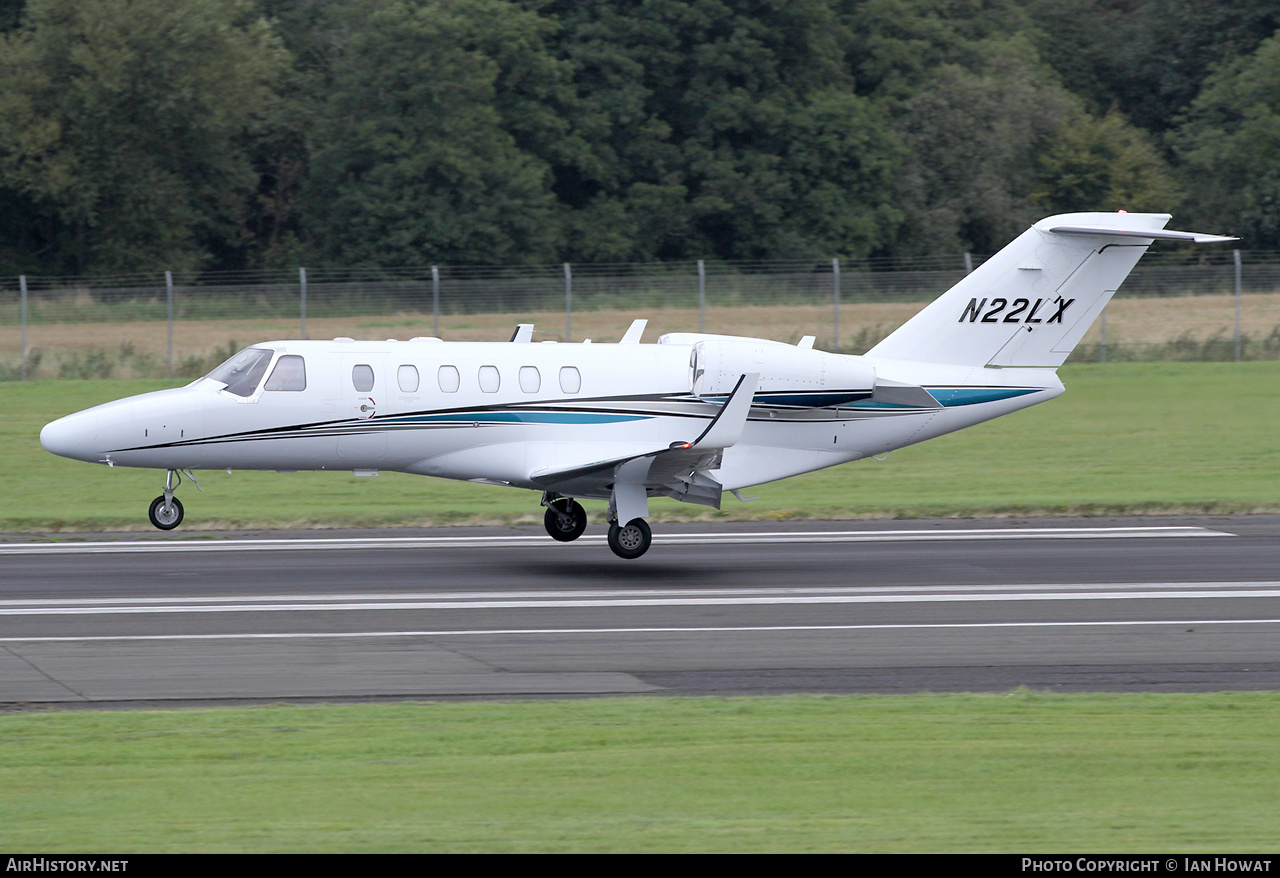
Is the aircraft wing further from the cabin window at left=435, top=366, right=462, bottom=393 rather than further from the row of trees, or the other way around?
the row of trees

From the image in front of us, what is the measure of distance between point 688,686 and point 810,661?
4.81 ft

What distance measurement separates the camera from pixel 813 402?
63.1 ft

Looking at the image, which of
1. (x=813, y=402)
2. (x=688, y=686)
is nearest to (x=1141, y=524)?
(x=813, y=402)

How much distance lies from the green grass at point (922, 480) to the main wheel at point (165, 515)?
9.77 ft

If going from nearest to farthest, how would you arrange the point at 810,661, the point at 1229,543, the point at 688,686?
the point at 688,686 → the point at 810,661 → the point at 1229,543

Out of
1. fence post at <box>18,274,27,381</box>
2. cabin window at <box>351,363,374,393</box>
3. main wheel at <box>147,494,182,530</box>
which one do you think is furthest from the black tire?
fence post at <box>18,274,27,381</box>

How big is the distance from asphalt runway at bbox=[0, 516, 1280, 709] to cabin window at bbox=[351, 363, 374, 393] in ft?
6.73

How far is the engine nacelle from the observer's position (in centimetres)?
1888

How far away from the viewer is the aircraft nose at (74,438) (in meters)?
18.4

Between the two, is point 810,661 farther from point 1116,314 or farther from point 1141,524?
point 1116,314

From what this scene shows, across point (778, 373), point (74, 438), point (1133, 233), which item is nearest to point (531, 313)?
point (778, 373)

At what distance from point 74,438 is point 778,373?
8.09 metres

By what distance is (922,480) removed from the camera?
2742 centimetres

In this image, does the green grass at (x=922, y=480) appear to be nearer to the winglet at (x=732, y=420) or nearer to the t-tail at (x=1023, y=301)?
the t-tail at (x=1023, y=301)
